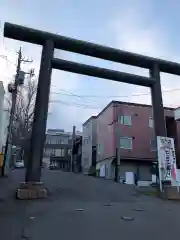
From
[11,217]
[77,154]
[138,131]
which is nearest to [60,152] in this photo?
[77,154]

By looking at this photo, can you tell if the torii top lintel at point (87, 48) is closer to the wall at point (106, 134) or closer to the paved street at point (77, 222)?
the paved street at point (77, 222)

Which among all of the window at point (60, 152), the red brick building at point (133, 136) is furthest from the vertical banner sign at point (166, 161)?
the window at point (60, 152)

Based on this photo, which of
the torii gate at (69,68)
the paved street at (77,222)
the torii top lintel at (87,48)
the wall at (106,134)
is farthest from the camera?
the wall at (106,134)

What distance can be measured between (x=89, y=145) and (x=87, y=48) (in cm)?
3119

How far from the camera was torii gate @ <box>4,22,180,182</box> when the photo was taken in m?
9.51

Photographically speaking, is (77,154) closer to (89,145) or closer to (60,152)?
(89,145)

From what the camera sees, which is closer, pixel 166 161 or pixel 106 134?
pixel 166 161

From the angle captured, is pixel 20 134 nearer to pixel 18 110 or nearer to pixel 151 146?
pixel 18 110

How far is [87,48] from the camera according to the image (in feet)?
36.1

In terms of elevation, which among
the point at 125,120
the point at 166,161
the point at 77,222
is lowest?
the point at 77,222

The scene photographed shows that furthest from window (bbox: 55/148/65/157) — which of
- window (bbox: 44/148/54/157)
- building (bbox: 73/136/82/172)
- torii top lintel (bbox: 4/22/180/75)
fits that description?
torii top lintel (bbox: 4/22/180/75)

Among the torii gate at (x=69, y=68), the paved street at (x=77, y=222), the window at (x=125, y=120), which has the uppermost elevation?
the window at (x=125, y=120)

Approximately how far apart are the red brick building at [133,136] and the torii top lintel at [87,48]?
17602 mm

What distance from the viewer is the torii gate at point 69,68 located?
374 inches
